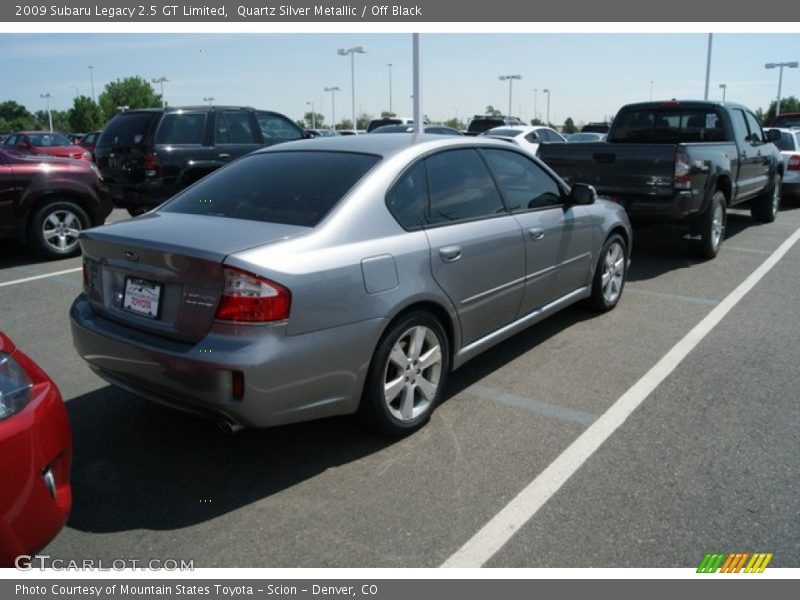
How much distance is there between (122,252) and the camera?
3398 millimetres

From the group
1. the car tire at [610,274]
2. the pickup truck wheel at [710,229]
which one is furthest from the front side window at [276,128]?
the car tire at [610,274]

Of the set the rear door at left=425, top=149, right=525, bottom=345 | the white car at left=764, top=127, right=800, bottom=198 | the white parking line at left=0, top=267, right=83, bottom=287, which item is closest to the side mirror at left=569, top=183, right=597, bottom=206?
the rear door at left=425, top=149, right=525, bottom=345

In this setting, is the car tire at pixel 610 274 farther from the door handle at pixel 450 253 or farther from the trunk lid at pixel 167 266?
the trunk lid at pixel 167 266

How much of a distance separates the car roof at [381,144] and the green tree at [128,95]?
94409mm

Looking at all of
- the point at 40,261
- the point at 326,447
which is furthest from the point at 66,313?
the point at 326,447

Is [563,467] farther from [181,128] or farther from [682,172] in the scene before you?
[181,128]

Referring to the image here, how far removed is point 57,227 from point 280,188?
596cm

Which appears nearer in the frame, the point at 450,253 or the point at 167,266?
the point at 167,266

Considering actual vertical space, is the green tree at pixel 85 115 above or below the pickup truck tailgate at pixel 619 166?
above

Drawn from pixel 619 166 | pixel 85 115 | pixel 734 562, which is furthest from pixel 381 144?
pixel 85 115

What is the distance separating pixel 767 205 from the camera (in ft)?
37.3

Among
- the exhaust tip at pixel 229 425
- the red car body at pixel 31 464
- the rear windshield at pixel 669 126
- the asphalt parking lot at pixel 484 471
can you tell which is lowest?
the asphalt parking lot at pixel 484 471

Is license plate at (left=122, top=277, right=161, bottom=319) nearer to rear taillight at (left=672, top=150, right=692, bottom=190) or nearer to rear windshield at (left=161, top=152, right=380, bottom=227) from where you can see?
rear windshield at (left=161, top=152, right=380, bottom=227)

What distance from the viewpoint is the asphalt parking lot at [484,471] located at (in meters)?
2.83
